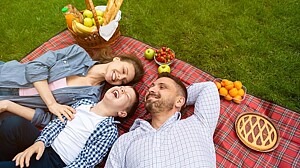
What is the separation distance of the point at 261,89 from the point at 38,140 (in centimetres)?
239

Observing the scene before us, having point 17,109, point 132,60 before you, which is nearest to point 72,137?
point 17,109

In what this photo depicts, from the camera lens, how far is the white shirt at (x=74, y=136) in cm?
283

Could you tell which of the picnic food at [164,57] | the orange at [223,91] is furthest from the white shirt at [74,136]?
the orange at [223,91]

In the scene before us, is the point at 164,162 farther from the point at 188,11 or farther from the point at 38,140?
the point at 188,11

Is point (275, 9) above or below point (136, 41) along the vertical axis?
below

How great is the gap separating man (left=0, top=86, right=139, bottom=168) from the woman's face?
0.21 m

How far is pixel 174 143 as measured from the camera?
2.64 metres

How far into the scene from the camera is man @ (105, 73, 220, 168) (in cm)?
258

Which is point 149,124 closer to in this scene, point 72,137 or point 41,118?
point 72,137

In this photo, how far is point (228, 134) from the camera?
3121mm

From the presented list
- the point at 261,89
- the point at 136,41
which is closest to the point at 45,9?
the point at 136,41

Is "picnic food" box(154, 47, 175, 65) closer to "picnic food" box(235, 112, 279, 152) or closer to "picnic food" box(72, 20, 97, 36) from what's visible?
"picnic food" box(72, 20, 97, 36)

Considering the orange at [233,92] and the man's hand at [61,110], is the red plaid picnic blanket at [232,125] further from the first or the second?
the man's hand at [61,110]

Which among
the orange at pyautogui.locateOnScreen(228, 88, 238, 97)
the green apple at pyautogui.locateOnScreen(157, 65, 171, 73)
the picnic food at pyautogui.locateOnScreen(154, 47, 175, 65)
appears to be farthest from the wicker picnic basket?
the orange at pyautogui.locateOnScreen(228, 88, 238, 97)
